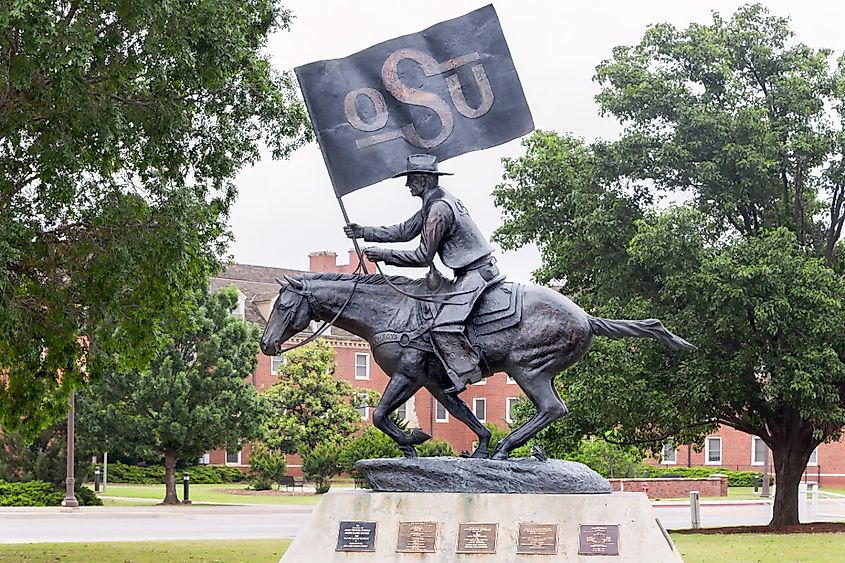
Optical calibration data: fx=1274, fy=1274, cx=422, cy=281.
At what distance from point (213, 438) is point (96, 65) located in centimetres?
2311

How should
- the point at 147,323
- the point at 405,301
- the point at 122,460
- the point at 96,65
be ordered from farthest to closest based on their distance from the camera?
the point at 122,460 < the point at 147,323 < the point at 96,65 < the point at 405,301

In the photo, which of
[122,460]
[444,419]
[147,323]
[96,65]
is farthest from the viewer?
[444,419]

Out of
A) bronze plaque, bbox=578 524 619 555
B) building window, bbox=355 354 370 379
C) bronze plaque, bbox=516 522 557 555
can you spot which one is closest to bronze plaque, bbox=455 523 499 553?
bronze plaque, bbox=516 522 557 555

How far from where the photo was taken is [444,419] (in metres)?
65.9

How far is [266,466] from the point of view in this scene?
160 ft

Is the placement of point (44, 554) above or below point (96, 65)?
below

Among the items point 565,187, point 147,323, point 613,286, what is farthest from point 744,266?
point 147,323

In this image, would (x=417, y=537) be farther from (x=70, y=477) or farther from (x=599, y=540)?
(x=70, y=477)

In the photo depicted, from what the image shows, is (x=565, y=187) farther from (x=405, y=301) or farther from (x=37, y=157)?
(x=405, y=301)

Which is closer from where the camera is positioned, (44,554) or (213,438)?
(44,554)

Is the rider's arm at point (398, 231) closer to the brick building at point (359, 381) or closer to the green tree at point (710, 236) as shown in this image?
the green tree at point (710, 236)

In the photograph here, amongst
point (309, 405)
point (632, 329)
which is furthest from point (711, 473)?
point (632, 329)

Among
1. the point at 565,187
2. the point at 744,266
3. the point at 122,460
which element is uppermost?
the point at 565,187

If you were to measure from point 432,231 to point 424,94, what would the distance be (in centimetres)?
158
